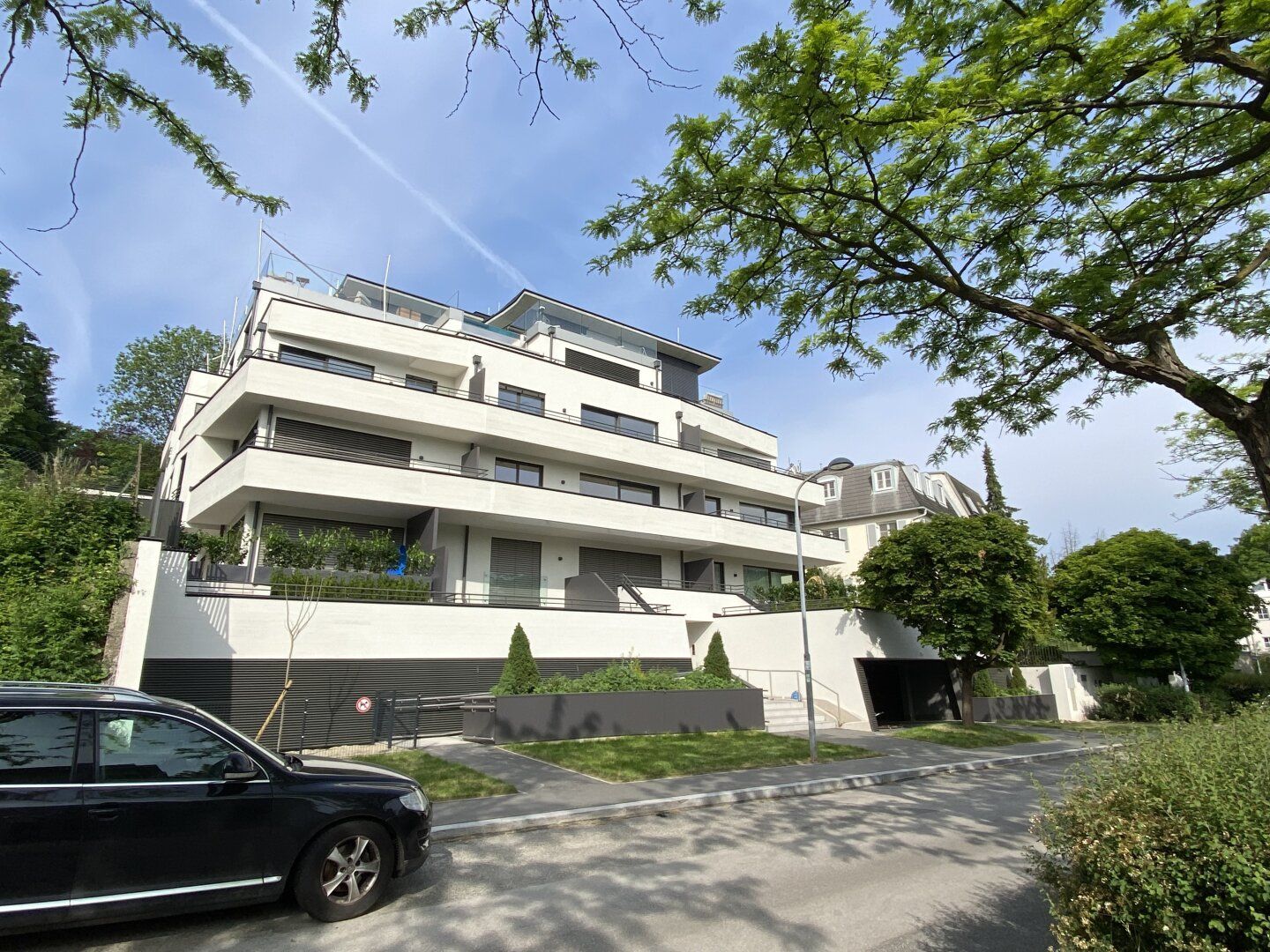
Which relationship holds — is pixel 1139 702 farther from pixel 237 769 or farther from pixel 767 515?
pixel 237 769

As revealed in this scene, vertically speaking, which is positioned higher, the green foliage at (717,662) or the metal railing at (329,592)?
the metal railing at (329,592)

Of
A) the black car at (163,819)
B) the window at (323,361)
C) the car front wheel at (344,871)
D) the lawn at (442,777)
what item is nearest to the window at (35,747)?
the black car at (163,819)

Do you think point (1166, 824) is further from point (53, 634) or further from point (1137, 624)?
point (1137, 624)

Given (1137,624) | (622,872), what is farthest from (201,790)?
(1137,624)

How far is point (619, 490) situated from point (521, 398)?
552 cm

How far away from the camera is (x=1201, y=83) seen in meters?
6.30

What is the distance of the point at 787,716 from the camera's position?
20.2 m

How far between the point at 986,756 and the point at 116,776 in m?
16.5

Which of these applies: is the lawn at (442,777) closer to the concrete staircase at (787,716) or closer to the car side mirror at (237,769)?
the car side mirror at (237,769)

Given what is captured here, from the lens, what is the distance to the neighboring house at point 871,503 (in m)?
38.6

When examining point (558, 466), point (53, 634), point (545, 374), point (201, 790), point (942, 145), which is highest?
point (545, 374)

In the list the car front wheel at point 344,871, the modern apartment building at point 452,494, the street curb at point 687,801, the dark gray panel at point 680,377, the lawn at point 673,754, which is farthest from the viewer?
the dark gray panel at point 680,377

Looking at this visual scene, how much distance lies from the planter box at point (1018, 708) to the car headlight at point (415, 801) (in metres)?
23.2

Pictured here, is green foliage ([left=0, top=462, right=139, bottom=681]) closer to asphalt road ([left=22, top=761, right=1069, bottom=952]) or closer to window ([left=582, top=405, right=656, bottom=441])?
asphalt road ([left=22, top=761, right=1069, bottom=952])
